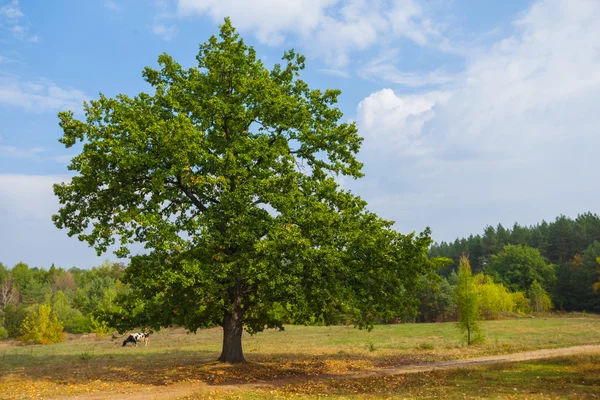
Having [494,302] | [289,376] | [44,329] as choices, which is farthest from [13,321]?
[494,302]

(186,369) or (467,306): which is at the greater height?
(467,306)

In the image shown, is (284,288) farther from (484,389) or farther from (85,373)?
(85,373)

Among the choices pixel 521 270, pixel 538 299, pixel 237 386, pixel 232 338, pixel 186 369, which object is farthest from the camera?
pixel 521 270

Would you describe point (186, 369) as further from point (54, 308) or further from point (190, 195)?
point (54, 308)

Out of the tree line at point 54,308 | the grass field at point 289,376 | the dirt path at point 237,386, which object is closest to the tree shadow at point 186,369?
the grass field at point 289,376

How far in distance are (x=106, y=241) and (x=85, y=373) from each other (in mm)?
7619

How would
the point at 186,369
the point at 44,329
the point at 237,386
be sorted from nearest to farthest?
the point at 237,386
the point at 186,369
the point at 44,329

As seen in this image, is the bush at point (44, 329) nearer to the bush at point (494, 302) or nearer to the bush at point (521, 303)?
the bush at point (494, 302)

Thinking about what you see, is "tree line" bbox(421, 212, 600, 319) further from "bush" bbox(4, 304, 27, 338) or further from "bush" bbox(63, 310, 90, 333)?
"bush" bbox(4, 304, 27, 338)

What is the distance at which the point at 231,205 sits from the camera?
1947 centimetres

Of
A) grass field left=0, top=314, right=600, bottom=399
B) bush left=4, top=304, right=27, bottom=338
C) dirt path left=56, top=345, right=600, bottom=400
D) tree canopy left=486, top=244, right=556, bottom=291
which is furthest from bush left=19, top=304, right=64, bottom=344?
tree canopy left=486, top=244, right=556, bottom=291

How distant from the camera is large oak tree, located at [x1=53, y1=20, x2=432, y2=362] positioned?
18.8 meters

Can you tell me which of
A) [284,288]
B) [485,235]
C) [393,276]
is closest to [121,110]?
[284,288]

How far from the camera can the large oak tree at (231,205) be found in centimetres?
1877
